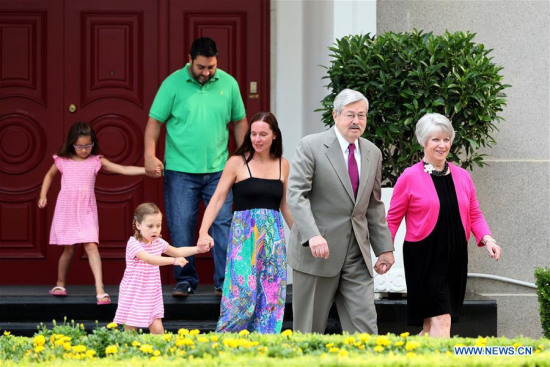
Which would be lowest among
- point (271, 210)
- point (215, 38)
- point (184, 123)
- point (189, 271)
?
point (189, 271)

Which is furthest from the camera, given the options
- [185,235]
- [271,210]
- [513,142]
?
[513,142]

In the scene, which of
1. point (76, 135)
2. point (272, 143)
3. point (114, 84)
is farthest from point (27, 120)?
point (272, 143)

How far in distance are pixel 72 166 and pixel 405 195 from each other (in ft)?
11.0

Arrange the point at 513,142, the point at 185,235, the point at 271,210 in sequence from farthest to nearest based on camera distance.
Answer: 1. the point at 513,142
2. the point at 185,235
3. the point at 271,210

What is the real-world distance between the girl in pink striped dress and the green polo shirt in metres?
1.32

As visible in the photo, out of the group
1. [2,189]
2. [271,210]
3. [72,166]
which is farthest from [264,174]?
[2,189]

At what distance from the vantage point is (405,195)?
7.09m

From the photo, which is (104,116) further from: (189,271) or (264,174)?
(264,174)

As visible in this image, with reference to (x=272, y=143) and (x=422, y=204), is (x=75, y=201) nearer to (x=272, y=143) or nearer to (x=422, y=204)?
(x=272, y=143)

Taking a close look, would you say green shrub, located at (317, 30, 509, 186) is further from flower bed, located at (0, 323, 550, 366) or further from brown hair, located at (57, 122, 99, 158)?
flower bed, located at (0, 323, 550, 366)

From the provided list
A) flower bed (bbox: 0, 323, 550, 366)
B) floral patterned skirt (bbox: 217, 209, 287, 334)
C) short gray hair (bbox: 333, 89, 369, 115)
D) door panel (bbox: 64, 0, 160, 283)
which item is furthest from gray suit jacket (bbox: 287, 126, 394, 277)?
door panel (bbox: 64, 0, 160, 283)

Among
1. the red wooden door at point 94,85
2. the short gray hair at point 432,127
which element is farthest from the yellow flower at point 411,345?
the red wooden door at point 94,85

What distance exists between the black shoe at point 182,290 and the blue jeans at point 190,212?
2.8 inches

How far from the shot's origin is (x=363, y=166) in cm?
691
